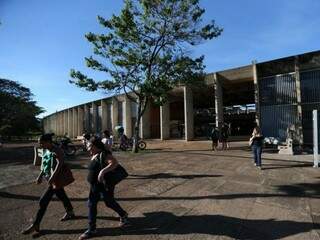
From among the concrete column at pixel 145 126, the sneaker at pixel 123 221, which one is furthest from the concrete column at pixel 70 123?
the sneaker at pixel 123 221

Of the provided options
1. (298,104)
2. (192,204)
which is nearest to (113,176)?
(192,204)

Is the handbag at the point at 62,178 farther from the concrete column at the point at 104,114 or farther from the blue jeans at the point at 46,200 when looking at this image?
the concrete column at the point at 104,114

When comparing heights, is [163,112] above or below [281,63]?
below

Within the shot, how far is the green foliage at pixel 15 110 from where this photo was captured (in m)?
63.0

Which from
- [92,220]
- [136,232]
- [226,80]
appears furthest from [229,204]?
[226,80]

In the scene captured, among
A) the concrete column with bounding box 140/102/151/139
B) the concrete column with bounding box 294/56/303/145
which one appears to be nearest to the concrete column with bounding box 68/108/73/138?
the concrete column with bounding box 140/102/151/139

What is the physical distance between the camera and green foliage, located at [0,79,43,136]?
63000 millimetres

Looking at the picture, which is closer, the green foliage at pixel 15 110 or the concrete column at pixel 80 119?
the concrete column at pixel 80 119

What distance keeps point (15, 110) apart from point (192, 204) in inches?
2475

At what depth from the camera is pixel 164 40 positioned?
21422 millimetres

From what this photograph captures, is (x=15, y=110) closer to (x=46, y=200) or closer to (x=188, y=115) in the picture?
Result: (x=188, y=115)

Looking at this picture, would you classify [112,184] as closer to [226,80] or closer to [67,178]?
[67,178]

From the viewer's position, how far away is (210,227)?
654cm

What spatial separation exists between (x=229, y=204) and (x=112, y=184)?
3.03m
